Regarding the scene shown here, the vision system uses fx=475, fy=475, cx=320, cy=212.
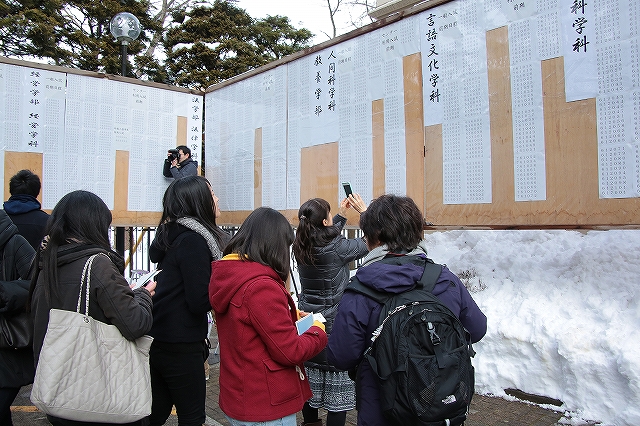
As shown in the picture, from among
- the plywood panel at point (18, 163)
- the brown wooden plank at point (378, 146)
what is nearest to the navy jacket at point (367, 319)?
the brown wooden plank at point (378, 146)

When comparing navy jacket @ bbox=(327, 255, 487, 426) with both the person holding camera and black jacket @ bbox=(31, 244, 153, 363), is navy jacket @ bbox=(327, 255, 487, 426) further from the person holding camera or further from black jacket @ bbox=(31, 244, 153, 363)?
the person holding camera

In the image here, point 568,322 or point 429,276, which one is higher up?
point 429,276

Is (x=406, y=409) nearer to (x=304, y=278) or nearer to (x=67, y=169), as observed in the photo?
(x=304, y=278)

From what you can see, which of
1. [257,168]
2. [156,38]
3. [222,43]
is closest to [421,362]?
[257,168]

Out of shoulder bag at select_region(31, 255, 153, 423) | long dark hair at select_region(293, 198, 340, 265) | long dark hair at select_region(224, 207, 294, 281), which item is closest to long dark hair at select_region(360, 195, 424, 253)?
long dark hair at select_region(224, 207, 294, 281)

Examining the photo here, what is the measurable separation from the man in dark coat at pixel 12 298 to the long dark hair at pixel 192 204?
0.89 m

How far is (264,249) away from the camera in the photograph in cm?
235

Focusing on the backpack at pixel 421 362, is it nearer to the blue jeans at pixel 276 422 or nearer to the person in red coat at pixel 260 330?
the person in red coat at pixel 260 330

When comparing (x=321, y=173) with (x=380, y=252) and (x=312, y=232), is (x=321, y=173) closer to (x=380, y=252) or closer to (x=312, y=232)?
(x=312, y=232)

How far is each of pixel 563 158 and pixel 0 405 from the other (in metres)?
4.24

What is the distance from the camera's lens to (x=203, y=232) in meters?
2.85

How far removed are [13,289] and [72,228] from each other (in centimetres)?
80

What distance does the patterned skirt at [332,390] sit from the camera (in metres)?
3.37

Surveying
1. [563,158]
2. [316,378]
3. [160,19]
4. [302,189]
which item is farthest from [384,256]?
[160,19]
